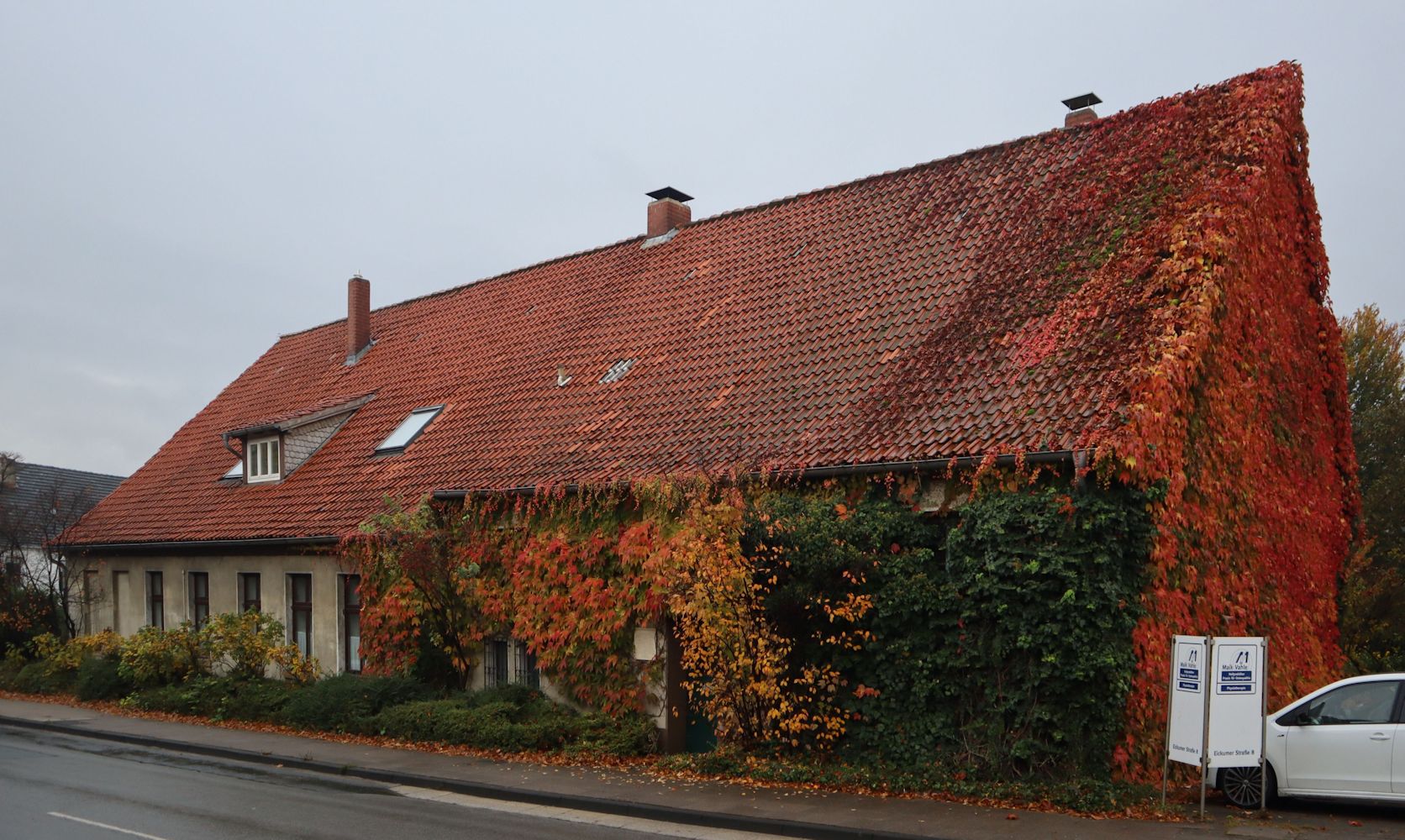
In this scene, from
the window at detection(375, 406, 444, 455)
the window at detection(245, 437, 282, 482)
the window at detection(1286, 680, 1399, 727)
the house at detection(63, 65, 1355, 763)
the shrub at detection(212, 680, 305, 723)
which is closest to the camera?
the window at detection(1286, 680, 1399, 727)

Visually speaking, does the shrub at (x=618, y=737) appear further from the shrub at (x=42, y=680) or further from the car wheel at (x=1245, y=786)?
the shrub at (x=42, y=680)

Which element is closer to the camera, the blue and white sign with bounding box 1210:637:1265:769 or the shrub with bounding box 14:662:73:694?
the blue and white sign with bounding box 1210:637:1265:769

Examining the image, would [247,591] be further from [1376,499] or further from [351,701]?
[1376,499]

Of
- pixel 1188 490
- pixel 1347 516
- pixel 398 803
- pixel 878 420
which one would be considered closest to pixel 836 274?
pixel 878 420

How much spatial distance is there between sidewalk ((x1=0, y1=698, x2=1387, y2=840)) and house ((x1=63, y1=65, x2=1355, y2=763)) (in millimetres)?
1747

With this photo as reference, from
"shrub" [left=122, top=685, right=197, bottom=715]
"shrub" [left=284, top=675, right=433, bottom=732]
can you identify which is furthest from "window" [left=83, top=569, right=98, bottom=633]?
"shrub" [left=284, top=675, right=433, bottom=732]

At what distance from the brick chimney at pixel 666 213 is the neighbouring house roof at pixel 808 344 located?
633 mm

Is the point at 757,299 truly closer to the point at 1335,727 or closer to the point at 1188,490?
the point at 1188,490

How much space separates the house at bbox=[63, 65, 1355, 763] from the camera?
12516 millimetres

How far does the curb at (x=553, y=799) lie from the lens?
1030cm

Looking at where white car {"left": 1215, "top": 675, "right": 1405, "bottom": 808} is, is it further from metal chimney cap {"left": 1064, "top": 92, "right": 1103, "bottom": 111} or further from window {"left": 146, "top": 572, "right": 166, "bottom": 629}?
window {"left": 146, "top": 572, "right": 166, "bottom": 629}

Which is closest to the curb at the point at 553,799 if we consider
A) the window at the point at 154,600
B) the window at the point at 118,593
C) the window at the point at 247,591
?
the window at the point at 247,591

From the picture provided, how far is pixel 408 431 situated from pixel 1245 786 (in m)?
16.1

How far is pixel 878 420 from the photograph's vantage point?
13898 millimetres
